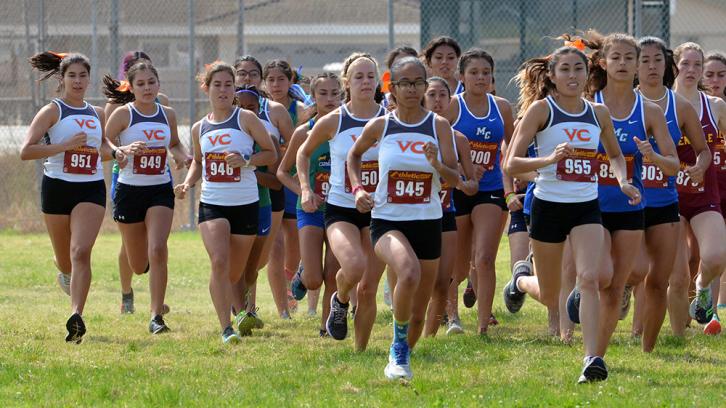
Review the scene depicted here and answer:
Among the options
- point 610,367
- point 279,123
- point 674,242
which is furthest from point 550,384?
point 279,123

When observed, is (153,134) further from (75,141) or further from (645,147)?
(645,147)

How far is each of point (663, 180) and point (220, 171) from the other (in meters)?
3.21

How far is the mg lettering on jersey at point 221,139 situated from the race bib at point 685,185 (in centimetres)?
337

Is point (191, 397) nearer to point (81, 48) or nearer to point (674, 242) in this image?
point (674, 242)

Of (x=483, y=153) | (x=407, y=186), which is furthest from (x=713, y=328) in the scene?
(x=407, y=186)

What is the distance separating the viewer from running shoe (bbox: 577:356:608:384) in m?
7.09

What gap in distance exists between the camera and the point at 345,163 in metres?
8.54

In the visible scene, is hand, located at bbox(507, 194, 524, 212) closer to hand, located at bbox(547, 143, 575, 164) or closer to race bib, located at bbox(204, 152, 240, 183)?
race bib, located at bbox(204, 152, 240, 183)

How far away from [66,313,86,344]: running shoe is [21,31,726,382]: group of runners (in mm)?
10

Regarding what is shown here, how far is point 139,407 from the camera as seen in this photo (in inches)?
259

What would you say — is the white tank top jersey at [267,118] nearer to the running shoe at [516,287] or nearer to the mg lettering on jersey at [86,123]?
the mg lettering on jersey at [86,123]

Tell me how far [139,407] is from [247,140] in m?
3.30

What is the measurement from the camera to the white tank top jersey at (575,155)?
24.5 ft

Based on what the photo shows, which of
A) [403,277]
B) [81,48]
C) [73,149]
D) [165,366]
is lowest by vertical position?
[165,366]
